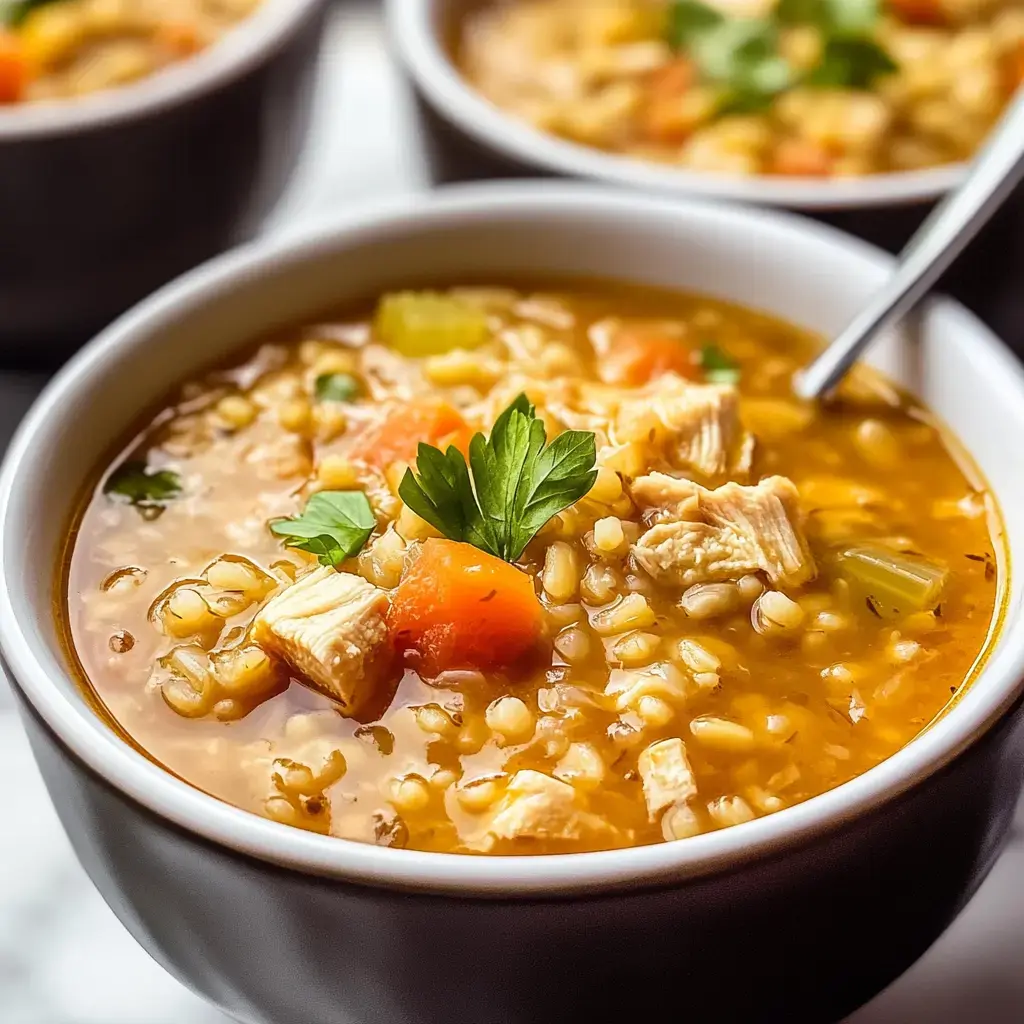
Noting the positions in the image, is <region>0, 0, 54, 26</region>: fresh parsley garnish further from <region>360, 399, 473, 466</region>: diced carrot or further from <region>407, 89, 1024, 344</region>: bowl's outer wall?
<region>360, 399, 473, 466</region>: diced carrot

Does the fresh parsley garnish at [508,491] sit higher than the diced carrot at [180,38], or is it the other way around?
the fresh parsley garnish at [508,491]

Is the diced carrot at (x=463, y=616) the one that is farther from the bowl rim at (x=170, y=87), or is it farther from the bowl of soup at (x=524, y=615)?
the bowl rim at (x=170, y=87)

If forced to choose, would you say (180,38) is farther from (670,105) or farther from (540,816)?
(540,816)

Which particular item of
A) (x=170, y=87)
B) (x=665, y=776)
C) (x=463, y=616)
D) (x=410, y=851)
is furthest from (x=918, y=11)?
(x=410, y=851)

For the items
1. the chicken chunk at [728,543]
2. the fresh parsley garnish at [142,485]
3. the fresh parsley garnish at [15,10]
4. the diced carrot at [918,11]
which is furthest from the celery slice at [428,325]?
the diced carrot at [918,11]

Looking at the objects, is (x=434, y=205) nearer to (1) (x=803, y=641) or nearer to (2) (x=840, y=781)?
(1) (x=803, y=641)

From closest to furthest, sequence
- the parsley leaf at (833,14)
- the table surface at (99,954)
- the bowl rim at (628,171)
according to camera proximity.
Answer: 1. the table surface at (99,954)
2. the bowl rim at (628,171)
3. the parsley leaf at (833,14)

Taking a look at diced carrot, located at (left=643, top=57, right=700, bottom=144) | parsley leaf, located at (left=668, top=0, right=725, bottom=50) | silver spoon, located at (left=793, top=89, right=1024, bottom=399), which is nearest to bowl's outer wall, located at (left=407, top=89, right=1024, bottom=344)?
silver spoon, located at (left=793, top=89, right=1024, bottom=399)
